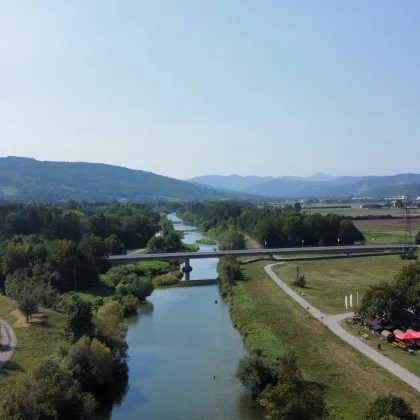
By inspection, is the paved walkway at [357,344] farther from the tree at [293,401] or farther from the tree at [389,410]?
the tree at [389,410]

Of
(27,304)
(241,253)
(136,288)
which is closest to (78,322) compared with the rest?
(27,304)

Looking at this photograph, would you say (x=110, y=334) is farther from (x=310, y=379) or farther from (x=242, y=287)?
(x=242, y=287)

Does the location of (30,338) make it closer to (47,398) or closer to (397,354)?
(47,398)

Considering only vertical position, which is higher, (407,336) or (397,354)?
(407,336)

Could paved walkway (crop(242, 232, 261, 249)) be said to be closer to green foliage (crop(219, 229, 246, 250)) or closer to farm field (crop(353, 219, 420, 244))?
green foliage (crop(219, 229, 246, 250))

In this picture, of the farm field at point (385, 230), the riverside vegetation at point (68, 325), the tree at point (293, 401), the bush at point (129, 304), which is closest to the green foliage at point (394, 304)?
the tree at point (293, 401)

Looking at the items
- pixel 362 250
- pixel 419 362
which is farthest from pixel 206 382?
pixel 362 250

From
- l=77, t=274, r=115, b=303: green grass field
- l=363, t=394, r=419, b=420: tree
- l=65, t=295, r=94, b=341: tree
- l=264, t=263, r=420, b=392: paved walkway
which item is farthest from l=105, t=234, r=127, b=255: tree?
l=363, t=394, r=419, b=420: tree
